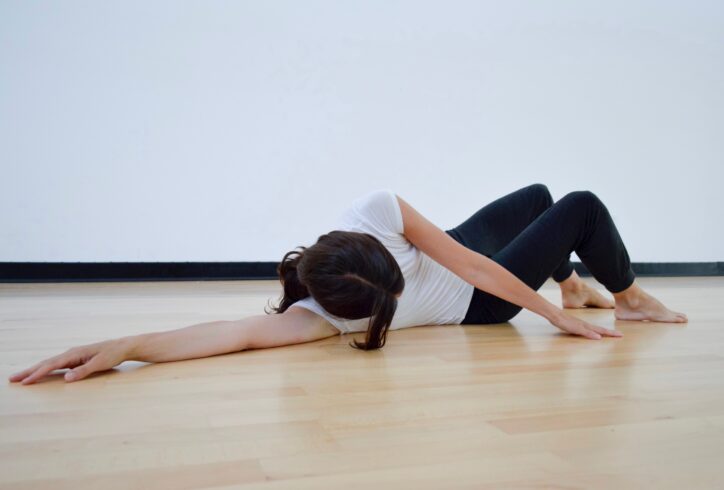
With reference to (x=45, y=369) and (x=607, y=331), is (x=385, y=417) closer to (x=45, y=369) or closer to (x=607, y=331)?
(x=45, y=369)

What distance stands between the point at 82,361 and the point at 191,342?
253mm

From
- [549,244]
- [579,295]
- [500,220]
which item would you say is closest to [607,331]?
[549,244]

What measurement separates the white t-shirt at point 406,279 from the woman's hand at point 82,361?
557mm

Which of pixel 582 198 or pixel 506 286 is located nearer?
pixel 506 286

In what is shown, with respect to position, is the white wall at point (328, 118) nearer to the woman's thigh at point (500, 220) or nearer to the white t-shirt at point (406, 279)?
the woman's thigh at point (500, 220)

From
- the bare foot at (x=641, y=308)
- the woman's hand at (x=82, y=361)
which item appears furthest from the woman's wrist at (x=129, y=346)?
the bare foot at (x=641, y=308)

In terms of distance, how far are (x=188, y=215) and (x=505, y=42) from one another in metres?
2.57

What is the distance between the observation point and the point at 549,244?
200cm

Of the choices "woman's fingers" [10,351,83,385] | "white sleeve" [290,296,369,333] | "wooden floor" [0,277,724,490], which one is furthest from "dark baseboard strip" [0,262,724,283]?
"woman's fingers" [10,351,83,385]

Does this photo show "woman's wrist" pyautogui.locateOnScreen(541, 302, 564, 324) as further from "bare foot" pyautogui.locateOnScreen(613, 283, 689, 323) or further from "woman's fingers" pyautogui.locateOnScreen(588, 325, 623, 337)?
"bare foot" pyautogui.locateOnScreen(613, 283, 689, 323)

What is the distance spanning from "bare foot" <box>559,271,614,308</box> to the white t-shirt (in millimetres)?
674

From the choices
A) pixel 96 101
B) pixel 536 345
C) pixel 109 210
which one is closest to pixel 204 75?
pixel 96 101

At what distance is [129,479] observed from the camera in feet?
2.57

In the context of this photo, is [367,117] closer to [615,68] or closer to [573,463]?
[615,68]
